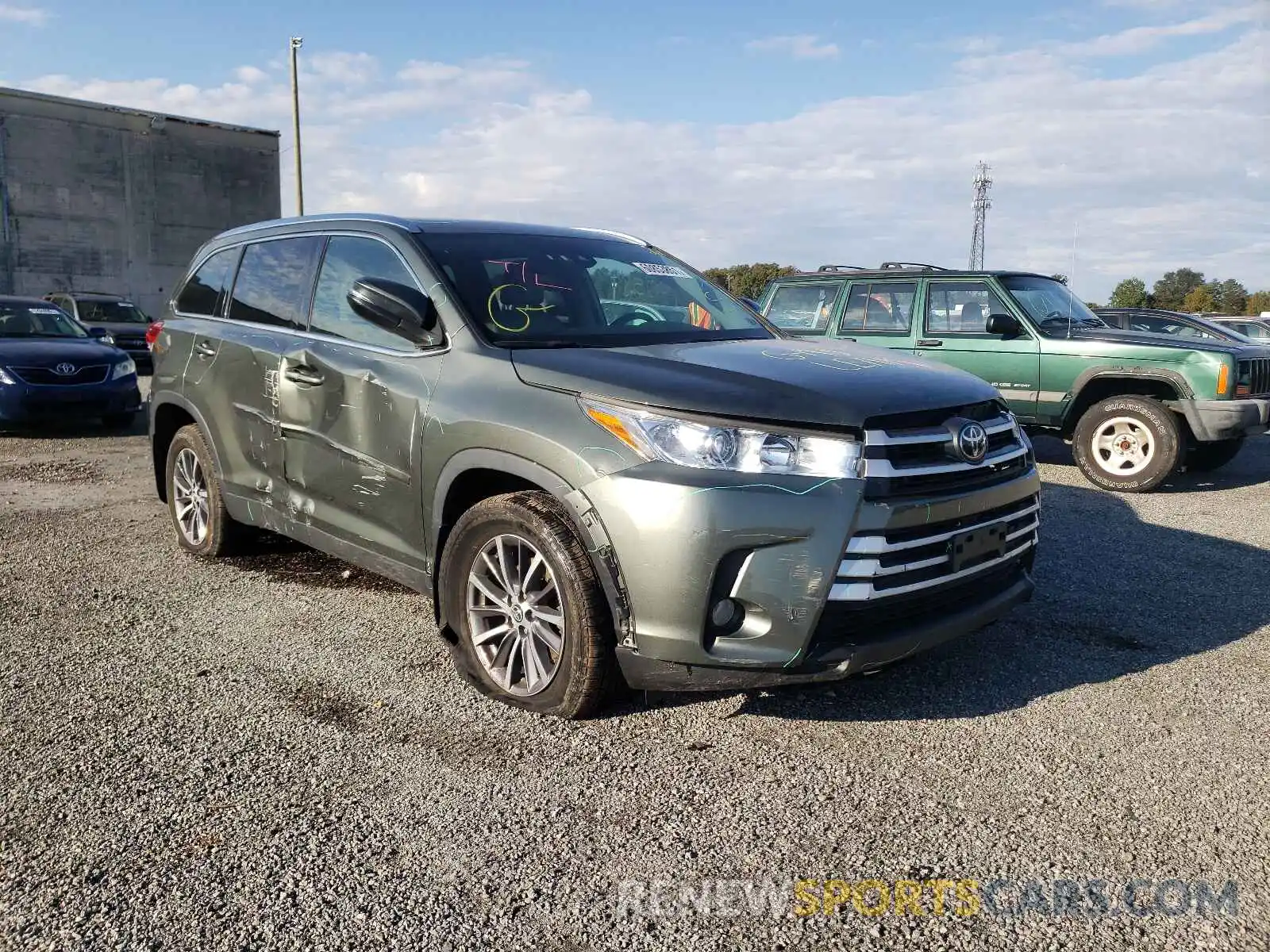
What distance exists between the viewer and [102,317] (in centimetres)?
1881

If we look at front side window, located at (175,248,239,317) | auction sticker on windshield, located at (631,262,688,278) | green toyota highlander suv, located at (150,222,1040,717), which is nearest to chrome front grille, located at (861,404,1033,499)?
green toyota highlander suv, located at (150,222,1040,717)

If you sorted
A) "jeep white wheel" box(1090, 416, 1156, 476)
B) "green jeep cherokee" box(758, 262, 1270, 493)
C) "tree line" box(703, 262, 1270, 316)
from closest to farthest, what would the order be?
"green jeep cherokee" box(758, 262, 1270, 493) < "jeep white wheel" box(1090, 416, 1156, 476) < "tree line" box(703, 262, 1270, 316)

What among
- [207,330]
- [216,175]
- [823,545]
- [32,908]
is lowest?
[32,908]

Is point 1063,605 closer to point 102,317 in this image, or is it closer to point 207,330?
point 207,330

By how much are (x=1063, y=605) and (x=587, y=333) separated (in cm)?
274


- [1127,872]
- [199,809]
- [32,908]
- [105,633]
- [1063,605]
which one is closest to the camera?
[32,908]

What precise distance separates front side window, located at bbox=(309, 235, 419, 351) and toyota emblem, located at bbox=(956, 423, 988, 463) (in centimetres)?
207

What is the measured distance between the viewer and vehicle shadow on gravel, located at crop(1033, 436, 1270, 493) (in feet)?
28.1

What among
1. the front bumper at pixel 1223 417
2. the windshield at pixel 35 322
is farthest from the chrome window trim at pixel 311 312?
the windshield at pixel 35 322

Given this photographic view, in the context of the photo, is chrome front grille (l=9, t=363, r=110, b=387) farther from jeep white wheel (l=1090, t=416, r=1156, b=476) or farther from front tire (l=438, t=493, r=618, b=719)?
jeep white wheel (l=1090, t=416, r=1156, b=476)

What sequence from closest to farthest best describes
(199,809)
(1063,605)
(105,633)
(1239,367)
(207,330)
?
(199,809), (105,633), (1063,605), (207,330), (1239,367)

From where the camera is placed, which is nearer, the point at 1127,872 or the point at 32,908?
the point at 32,908

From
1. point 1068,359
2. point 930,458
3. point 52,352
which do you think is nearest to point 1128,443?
point 1068,359

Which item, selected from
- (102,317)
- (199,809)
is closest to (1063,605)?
(199,809)
